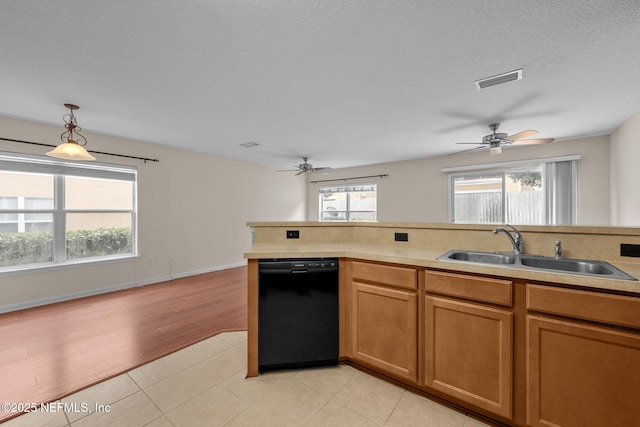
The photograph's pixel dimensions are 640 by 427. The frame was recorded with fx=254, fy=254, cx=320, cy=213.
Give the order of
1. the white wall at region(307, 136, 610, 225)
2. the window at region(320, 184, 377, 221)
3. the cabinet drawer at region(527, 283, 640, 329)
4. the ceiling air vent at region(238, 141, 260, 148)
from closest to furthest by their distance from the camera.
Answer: the cabinet drawer at region(527, 283, 640, 329) → the white wall at region(307, 136, 610, 225) → the ceiling air vent at region(238, 141, 260, 148) → the window at region(320, 184, 377, 221)

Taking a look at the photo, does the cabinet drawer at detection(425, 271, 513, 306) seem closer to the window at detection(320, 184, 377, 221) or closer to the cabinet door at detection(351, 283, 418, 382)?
the cabinet door at detection(351, 283, 418, 382)

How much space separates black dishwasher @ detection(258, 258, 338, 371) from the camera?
1.91 m

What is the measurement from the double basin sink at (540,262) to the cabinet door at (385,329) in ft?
1.46

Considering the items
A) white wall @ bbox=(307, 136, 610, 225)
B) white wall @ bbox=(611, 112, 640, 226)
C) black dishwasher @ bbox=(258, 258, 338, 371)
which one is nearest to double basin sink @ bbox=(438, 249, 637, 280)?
black dishwasher @ bbox=(258, 258, 338, 371)

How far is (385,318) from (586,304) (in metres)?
1.06

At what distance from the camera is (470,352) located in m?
1.52

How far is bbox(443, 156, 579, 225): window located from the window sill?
6326mm

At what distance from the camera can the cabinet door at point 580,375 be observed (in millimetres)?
1168

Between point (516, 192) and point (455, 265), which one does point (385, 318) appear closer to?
point (455, 265)

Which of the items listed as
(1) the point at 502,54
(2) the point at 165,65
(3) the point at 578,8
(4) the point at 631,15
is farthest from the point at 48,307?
(4) the point at 631,15

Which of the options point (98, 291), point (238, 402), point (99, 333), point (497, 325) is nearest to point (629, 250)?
point (497, 325)

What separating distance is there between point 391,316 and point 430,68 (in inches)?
81.3

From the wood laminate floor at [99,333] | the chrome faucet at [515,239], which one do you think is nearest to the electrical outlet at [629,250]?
the chrome faucet at [515,239]

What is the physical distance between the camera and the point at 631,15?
1572mm
